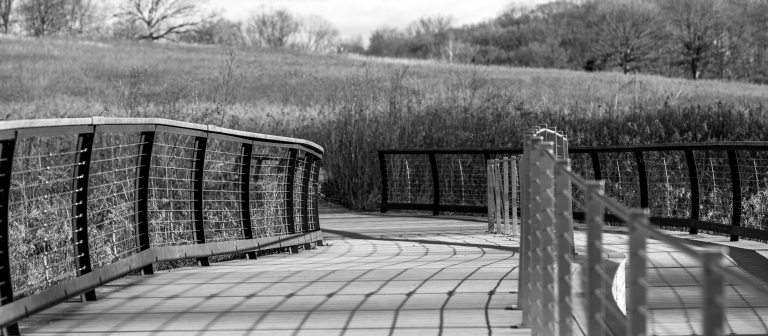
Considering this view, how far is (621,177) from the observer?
58.2 ft

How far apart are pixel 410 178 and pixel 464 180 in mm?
1117

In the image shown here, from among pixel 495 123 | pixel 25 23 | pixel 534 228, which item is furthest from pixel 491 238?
pixel 25 23

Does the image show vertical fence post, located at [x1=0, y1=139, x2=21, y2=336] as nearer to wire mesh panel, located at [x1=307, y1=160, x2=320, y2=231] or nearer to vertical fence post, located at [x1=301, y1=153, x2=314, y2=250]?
vertical fence post, located at [x1=301, y1=153, x2=314, y2=250]

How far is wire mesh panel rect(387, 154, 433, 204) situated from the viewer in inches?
823

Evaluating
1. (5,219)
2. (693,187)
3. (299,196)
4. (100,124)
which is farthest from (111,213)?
(693,187)

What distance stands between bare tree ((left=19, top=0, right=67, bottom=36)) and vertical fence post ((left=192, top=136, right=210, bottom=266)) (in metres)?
80.2

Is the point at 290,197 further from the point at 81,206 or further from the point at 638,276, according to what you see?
the point at 638,276

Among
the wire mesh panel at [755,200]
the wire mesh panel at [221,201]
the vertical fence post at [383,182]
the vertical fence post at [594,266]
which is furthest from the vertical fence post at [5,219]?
the vertical fence post at [383,182]

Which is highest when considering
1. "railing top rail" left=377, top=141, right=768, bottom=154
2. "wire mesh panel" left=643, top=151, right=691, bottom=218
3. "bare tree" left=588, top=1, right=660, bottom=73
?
"bare tree" left=588, top=1, right=660, bottom=73

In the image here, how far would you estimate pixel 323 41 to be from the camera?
118812 mm

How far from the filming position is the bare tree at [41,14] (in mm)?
85625

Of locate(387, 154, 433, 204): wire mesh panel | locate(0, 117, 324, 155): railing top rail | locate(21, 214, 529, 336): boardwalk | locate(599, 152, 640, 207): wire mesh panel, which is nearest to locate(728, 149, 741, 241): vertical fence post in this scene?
locate(21, 214, 529, 336): boardwalk

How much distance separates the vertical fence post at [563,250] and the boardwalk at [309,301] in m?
1.21

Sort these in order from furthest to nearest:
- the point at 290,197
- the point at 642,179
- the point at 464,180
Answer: the point at 464,180 → the point at 642,179 → the point at 290,197
